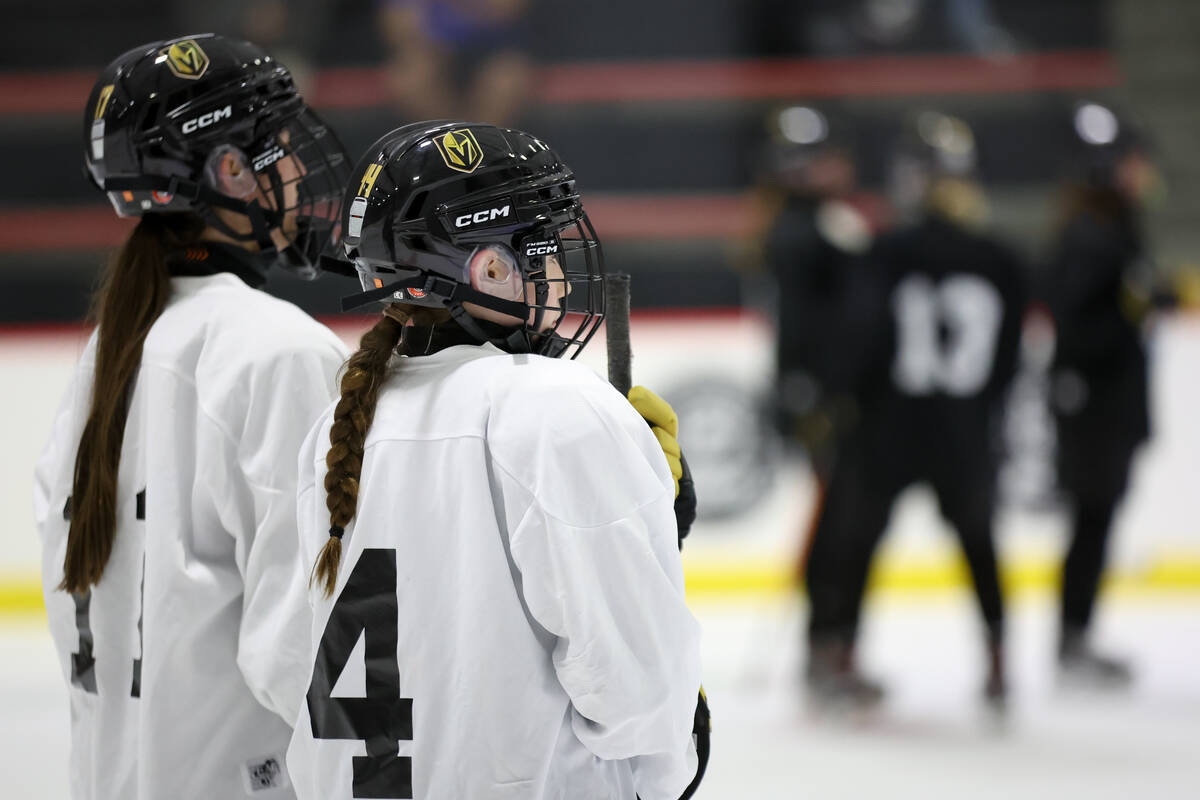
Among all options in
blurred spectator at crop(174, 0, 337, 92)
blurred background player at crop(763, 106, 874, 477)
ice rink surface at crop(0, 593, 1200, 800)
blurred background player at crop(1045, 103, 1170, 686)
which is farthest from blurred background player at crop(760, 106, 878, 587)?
blurred spectator at crop(174, 0, 337, 92)

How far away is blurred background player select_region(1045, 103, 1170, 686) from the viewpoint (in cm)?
423

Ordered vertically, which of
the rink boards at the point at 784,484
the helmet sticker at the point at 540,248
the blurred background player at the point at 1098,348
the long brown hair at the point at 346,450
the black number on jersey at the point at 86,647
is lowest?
the rink boards at the point at 784,484

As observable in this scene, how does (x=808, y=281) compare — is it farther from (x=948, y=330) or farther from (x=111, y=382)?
(x=111, y=382)

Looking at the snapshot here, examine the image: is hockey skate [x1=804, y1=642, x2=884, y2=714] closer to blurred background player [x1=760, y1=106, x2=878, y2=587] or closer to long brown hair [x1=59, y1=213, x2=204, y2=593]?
blurred background player [x1=760, y1=106, x2=878, y2=587]

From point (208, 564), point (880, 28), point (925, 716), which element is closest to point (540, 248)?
point (208, 564)

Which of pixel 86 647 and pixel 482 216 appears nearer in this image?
pixel 482 216

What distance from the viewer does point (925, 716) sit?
409cm

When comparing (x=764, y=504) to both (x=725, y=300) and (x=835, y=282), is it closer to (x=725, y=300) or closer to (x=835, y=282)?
(x=725, y=300)

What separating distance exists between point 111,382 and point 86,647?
0.34 meters

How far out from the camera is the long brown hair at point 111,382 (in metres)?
1.60

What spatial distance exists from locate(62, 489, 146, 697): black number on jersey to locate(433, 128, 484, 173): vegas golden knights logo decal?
0.59 metres

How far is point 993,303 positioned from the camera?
3951 mm

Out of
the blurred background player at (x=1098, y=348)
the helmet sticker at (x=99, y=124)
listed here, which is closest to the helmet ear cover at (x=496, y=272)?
the helmet sticker at (x=99, y=124)

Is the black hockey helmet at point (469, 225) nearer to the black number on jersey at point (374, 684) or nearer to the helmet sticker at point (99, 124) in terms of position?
the black number on jersey at point (374, 684)
